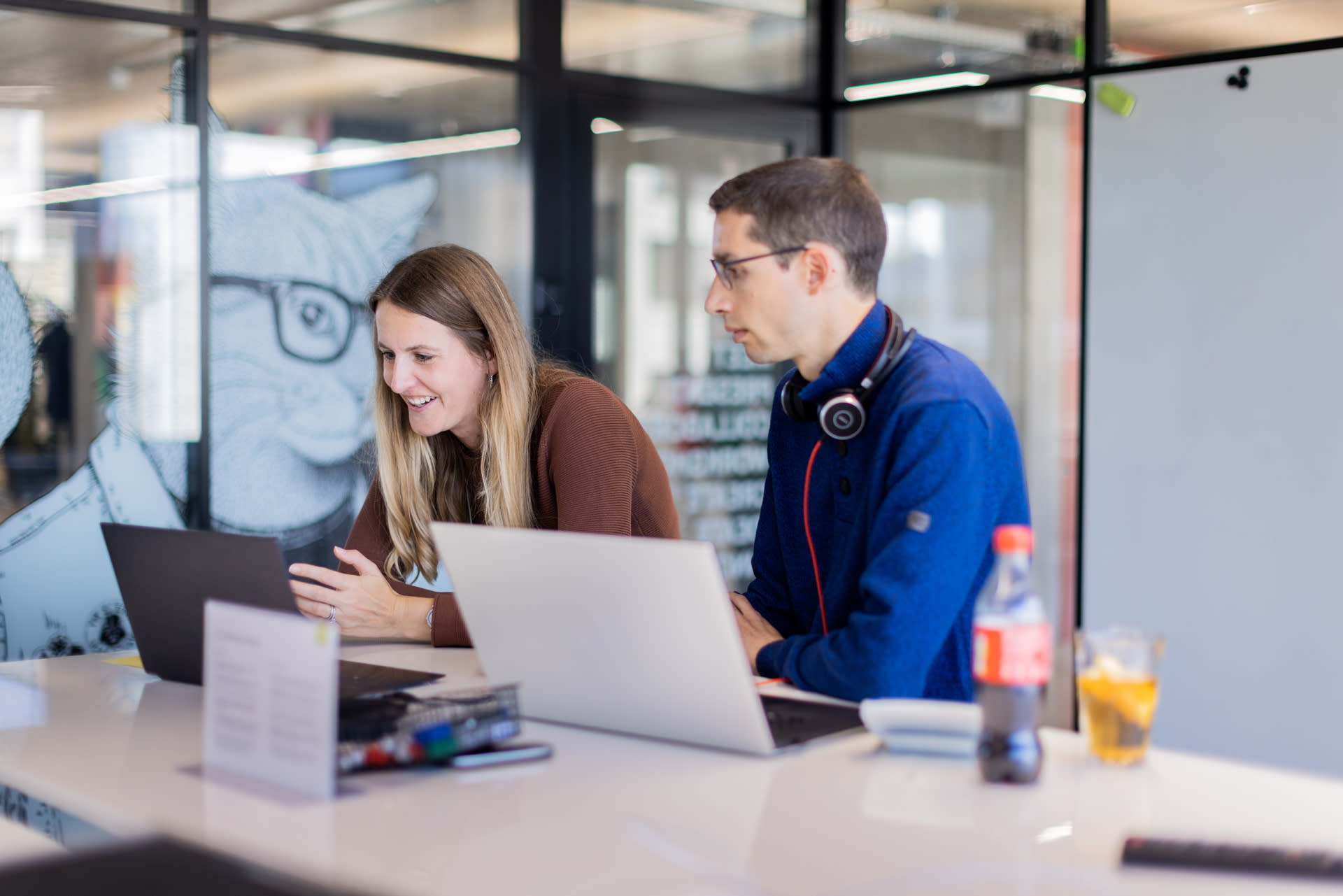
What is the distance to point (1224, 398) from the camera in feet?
13.1

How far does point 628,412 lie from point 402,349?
0.40 m

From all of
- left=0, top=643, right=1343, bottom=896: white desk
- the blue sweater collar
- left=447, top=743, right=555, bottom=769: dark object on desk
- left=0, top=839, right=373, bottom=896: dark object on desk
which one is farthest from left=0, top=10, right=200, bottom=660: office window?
left=0, top=839, right=373, bottom=896: dark object on desk

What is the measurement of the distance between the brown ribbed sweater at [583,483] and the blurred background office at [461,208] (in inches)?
55.2

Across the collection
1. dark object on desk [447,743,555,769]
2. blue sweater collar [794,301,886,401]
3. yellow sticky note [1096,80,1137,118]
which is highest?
yellow sticky note [1096,80,1137,118]

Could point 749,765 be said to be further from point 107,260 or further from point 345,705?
point 107,260

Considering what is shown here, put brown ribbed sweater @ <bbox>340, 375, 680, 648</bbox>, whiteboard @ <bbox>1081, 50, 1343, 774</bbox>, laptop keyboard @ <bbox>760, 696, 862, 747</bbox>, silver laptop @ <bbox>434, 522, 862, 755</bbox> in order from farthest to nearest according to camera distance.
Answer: whiteboard @ <bbox>1081, 50, 1343, 774</bbox> < brown ribbed sweater @ <bbox>340, 375, 680, 648</bbox> < laptop keyboard @ <bbox>760, 696, 862, 747</bbox> < silver laptop @ <bbox>434, 522, 862, 755</bbox>

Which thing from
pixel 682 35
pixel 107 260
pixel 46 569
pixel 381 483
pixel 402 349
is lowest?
pixel 46 569

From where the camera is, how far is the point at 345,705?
162 cm

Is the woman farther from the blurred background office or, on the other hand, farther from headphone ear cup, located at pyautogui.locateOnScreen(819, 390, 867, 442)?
the blurred background office

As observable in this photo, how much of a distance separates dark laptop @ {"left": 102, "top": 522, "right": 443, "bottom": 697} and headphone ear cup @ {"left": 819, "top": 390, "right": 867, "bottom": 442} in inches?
25.4

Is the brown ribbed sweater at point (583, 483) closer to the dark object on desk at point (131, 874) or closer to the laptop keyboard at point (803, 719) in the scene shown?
the laptop keyboard at point (803, 719)

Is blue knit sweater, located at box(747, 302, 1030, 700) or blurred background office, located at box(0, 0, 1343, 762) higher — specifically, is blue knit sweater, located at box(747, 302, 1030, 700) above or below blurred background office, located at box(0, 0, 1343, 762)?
below

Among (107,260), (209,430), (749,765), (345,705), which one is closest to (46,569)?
(209,430)

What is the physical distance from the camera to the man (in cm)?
174
